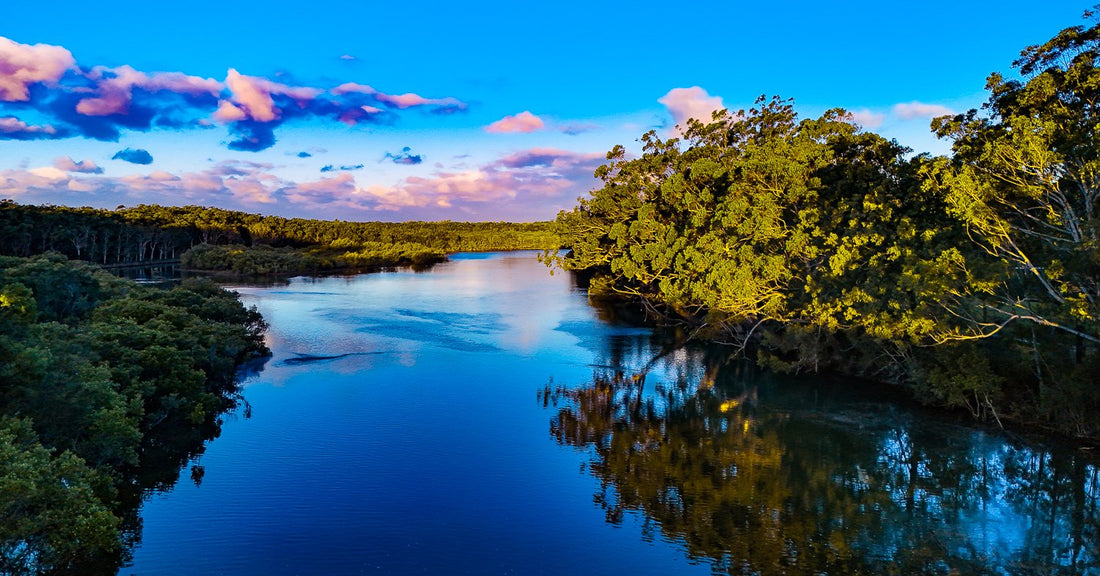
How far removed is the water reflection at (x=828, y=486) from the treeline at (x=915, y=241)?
332cm

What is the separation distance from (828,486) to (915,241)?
11621 mm

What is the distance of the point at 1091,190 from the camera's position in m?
18.3

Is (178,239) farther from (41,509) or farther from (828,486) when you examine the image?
(828,486)

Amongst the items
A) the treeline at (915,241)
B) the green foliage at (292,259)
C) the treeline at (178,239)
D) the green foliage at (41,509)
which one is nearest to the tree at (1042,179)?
the treeline at (915,241)

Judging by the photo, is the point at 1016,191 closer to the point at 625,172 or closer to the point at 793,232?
the point at 793,232

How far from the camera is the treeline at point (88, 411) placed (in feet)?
42.1

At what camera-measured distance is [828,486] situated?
2047 cm

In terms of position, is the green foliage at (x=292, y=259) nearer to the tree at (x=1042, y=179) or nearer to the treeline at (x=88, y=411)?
the treeline at (x=88, y=411)

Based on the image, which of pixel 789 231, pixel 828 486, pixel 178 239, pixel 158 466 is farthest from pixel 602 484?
pixel 178 239

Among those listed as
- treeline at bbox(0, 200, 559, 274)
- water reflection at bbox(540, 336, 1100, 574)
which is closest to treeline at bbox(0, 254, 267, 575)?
water reflection at bbox(540, 336, 1100, 574)

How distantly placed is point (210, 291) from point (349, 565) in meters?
36.3

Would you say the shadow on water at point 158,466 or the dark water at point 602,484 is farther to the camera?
the dark water at point 602,484

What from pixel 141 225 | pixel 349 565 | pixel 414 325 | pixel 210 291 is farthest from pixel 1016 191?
pixel 141 225

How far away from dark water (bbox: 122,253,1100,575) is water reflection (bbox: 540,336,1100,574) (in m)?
0.08
